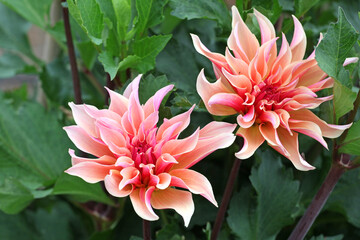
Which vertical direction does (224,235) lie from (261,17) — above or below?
below

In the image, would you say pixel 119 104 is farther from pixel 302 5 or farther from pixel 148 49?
pixel 302 5

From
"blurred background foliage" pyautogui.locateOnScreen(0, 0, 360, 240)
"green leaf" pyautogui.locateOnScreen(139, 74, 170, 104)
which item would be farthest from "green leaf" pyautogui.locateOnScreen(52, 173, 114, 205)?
"green leaf" pyautogui.locateOnScreen(139, 74, 170, 104)

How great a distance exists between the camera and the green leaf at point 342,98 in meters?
0.36

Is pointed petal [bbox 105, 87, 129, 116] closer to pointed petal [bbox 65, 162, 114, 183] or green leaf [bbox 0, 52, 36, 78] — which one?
pointed petal [bbox 65, 162, 114, 183]

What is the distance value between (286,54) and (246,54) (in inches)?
1.2

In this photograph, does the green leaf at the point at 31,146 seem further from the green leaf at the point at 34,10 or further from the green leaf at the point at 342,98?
the green leaf at the point at 342,98

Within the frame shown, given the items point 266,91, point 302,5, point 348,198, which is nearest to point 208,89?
point 266,91

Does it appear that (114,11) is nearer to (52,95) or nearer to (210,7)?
(210,7)

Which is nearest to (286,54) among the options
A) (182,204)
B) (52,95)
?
(182,204)

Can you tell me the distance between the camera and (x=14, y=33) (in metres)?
0.74

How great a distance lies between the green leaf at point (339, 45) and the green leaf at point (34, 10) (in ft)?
1.22

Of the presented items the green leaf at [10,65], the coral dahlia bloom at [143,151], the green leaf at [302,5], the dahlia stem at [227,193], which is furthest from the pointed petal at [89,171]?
the green leaf at [10,65]

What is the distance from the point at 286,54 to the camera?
1.19 ft

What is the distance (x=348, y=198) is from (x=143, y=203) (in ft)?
1.02
